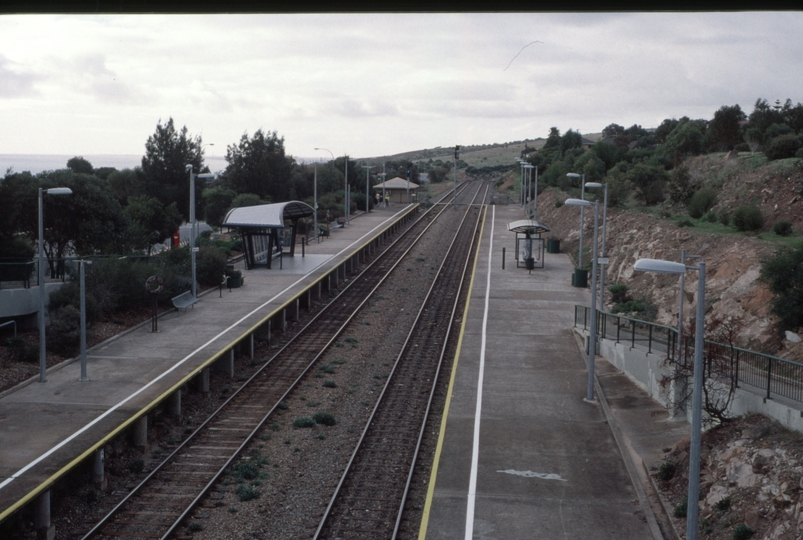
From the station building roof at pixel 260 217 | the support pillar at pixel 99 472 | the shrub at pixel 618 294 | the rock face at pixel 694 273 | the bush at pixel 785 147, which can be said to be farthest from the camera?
the bush at pixel 785 147

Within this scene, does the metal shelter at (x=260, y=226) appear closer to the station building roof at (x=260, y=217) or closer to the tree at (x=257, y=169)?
the station building roof at (x=260, y=217)

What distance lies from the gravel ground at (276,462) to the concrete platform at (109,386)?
1.75 ft

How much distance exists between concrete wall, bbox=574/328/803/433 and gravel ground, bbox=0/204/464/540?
5338 millimetres

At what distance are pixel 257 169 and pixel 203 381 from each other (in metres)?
48.3

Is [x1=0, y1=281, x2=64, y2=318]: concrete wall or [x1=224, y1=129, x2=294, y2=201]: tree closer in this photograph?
[x1=0, y1=281, x2=64, y2=318]: concrete wall

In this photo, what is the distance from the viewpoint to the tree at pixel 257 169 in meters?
67.4

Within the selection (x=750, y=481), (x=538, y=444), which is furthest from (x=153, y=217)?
(x=750, y=481)

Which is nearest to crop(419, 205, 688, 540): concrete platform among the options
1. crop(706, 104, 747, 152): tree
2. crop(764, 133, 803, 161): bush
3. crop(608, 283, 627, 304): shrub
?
crop(608, 283, 627, 304): shrub

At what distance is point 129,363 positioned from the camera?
2162 centimetres

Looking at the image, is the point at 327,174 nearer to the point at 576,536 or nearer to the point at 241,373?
the point at 241,373

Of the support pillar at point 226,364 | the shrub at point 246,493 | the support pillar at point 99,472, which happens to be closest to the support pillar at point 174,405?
the support pillar at point 226,364

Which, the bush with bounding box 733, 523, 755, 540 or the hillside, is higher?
the hillside

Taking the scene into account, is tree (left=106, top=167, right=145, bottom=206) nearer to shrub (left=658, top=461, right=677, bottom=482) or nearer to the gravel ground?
the gravel ground

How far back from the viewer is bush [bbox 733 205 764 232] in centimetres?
2897
